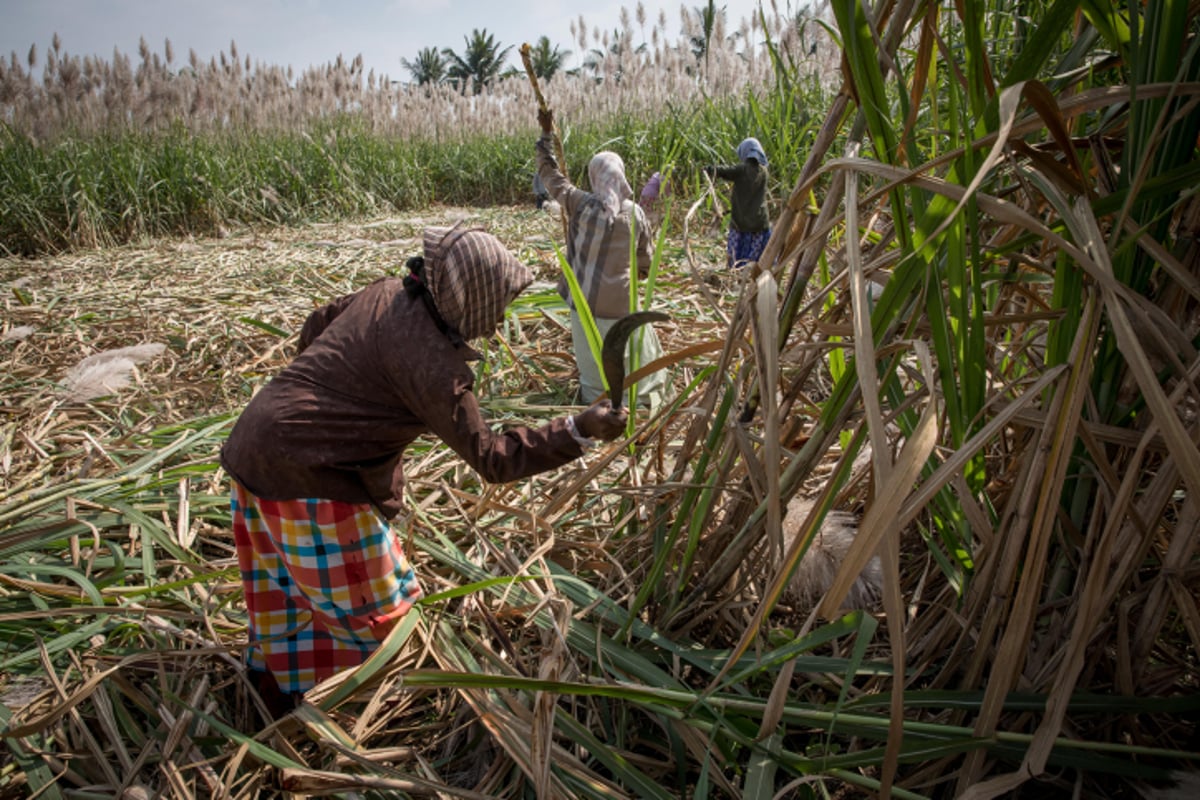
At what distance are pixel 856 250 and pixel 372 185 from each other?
8.66 metres

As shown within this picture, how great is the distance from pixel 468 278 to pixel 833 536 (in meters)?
0.84

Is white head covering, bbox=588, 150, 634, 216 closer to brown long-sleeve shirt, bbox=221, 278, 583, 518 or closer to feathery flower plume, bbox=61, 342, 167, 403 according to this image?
brown long-sleeve shirt, bbox=221, 278, 583, 518

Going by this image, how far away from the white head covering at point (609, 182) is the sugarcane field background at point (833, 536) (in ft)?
3.29

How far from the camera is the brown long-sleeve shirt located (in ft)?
4.33

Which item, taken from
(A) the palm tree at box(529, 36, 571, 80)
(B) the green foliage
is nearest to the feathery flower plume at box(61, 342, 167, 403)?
(B) the green foliage

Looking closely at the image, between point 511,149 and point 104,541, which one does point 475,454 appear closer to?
point 104,541

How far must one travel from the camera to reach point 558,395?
119 inches

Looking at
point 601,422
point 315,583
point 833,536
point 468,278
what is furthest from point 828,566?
point 315,583

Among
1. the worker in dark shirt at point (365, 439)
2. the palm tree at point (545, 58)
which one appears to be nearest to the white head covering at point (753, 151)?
the worker in dark shirt at point (365, 439)

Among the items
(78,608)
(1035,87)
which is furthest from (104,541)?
(1035,87)

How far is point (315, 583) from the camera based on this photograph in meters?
1.42

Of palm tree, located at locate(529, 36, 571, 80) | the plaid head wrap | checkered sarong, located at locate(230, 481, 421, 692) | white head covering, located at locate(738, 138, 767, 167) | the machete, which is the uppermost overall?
palm tree, located at locate(529, 36, 571, 80)

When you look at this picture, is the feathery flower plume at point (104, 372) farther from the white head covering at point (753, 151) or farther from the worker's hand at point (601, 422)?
the white head covering at point (753, 151)

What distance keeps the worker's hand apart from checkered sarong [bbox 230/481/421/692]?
0.47 m
